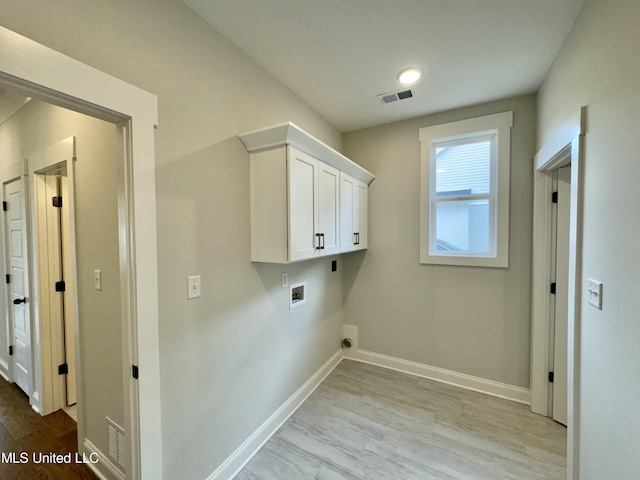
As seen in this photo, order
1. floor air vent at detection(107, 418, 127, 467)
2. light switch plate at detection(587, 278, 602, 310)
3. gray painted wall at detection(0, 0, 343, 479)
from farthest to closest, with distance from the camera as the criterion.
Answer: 1. floor air vent at detection(107, 418, 127, 467)
2. light switch plate at detection(587, 278, 602, 310)
3. gray painted wall at detection(0, 0, 343, 479)

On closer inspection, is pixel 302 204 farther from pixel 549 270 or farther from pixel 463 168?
pixel 549 270

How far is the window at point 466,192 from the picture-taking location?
2.40 meters

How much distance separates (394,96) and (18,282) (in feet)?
12.8

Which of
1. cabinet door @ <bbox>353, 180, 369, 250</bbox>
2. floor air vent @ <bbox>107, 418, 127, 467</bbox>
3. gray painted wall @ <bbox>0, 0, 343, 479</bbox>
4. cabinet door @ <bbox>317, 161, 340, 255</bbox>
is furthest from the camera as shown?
cabinet door @ <bbox>353, 180, 369, 250</bbox>

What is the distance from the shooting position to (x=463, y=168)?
2609mm

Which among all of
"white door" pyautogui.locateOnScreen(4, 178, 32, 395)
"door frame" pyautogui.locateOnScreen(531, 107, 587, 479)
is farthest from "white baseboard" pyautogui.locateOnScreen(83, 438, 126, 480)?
"door frame" pyautogui.locateOnScreen(531, 107, 587, 479)

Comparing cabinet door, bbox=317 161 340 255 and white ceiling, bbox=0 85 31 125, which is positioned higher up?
white ceiling, bbox=0 85 31 125

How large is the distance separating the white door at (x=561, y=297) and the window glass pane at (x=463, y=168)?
56 cm

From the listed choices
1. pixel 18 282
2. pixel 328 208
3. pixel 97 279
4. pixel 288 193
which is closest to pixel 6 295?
pixel 18 282

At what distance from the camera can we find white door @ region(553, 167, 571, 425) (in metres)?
2.01

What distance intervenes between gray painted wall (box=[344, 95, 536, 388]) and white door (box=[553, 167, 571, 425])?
0.86ft

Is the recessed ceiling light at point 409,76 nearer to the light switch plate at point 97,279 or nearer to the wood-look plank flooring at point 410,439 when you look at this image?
the light switch plate at point 97,279

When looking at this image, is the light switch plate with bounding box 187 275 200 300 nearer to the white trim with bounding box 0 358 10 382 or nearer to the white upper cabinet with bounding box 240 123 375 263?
the white upper cabinet with bounding box 240 123 375 263

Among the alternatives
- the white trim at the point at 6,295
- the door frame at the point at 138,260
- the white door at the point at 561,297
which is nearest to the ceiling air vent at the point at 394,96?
the white door at the point at 561,297
